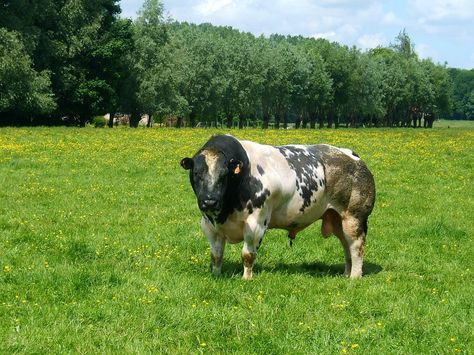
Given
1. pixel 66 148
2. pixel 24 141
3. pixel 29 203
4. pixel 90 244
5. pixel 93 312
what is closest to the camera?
pixel 93 312

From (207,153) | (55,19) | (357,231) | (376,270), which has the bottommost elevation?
(376,270)

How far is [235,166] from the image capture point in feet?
33.9

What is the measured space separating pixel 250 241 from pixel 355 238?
2.32 metres

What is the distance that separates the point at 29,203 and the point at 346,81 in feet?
389

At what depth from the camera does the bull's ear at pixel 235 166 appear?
1024 cm

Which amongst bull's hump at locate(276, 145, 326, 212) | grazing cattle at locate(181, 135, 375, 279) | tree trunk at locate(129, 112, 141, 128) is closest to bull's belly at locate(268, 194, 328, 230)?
grazing cattle at locate(181, 135, 375, 279)

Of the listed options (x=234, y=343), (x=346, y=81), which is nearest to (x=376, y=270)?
(x=234, y=343)

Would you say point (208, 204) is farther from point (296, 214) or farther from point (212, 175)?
point (296, 214)

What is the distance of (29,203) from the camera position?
18.4m

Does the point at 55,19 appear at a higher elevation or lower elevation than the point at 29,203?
higher

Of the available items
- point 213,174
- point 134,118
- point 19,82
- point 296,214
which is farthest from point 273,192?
point 134,118

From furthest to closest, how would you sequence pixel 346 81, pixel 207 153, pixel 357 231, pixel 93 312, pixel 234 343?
pixel 346 81, pixel 357 231, pixel 207 153, pixel 93 312, pixel 234 343

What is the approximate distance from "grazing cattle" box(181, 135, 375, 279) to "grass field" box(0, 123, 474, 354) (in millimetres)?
699

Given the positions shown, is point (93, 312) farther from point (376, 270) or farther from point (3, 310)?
point (376, 270)
